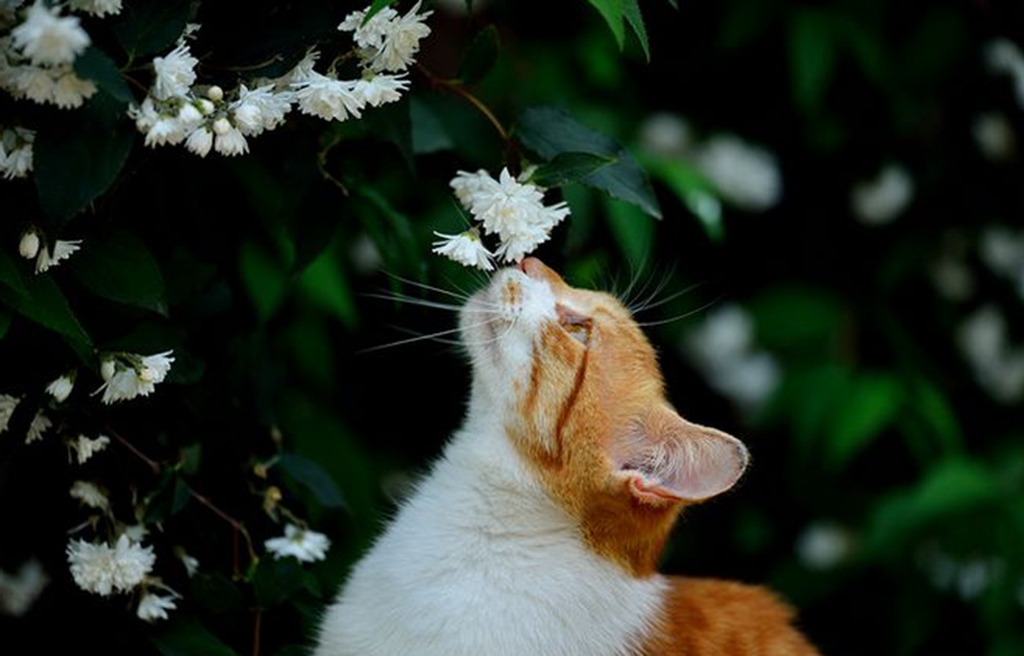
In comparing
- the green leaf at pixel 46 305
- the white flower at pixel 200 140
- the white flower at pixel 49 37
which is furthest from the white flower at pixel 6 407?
the white flower at pixel 49 37

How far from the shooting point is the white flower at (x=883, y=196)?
13.7ft

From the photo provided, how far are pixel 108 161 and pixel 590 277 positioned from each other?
144cm

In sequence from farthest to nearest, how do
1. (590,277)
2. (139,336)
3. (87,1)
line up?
(590,277) < (139,336) < (87,1)

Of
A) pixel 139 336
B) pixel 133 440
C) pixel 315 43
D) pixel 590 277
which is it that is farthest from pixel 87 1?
pixel 590 277

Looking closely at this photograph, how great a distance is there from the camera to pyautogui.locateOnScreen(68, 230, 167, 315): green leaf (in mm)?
1912

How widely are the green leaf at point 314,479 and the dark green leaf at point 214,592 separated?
0.22 metres

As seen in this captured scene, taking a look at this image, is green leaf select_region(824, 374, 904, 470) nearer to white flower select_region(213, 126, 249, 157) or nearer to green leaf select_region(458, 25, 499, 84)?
green leaf select_region(458, 25, 499, 84)

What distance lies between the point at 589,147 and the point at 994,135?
93.8 inches

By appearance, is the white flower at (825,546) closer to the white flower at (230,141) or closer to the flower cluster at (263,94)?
the flower cluster at (263,94)

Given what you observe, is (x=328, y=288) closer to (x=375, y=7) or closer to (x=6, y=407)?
(x=6, y=407)

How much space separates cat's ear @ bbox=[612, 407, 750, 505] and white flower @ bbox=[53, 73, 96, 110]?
86 centimetres

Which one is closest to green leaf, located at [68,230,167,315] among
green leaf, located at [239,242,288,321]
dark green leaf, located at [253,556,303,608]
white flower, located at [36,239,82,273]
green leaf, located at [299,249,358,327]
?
white flower, located at [36,239,82,273]

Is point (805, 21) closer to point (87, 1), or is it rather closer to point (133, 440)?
point (133, 440)

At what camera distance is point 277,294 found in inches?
126
